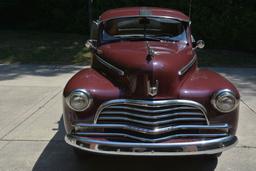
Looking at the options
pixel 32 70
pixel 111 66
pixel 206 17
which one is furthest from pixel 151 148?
pixel 206 17

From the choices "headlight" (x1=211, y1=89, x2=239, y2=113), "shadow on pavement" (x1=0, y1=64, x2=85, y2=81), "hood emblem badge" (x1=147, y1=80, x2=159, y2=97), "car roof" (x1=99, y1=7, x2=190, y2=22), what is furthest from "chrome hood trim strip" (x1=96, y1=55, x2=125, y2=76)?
"shadow on pavement" (x1=0, y1=64, x2=85, y2=81)

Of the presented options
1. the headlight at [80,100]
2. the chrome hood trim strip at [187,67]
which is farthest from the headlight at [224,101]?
the headlight at [80,100]

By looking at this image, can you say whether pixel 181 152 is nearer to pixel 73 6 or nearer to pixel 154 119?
pixel 154 119

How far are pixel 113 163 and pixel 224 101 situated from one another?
150 centimetres

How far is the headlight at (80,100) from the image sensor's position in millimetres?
4469

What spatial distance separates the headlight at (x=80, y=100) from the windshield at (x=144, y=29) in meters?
1.48

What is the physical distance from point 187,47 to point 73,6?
36.9 feet

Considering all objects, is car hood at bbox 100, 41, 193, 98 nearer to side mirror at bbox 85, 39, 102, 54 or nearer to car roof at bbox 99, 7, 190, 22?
side mirror at bbox 85, 39, 102, 54

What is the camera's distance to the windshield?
230 inches

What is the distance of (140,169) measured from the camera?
5.02 metres

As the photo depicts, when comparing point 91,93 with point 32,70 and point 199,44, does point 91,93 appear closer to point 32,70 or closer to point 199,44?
point 199,44

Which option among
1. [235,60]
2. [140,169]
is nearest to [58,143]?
[140,169]

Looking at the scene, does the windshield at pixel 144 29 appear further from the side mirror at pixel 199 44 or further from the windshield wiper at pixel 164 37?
the side mirror at pixel 199 44

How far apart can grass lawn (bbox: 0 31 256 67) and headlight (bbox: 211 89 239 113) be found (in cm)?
740
